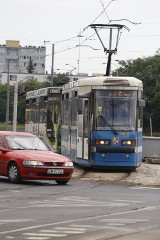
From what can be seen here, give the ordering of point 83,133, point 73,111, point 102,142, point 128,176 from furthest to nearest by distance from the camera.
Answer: point 73,111 < point 83,133 < point 102,142 < point 128,176

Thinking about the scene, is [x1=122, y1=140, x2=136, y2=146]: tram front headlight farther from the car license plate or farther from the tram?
the tram

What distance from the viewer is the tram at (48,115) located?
35.1 meters

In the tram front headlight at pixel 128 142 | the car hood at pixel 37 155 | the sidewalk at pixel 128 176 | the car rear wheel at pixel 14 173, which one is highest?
the tram front headlight at pixel 128 142

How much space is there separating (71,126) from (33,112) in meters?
11.7

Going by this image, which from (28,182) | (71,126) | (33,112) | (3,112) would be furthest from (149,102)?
(28,182)

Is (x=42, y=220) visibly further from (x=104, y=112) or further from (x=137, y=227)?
(x=104, y=112)

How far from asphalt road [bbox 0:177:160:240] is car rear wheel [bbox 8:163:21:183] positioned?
256mm

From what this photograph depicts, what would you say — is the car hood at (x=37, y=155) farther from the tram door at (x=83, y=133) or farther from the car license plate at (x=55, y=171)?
the tram door at (x=83, y=133)

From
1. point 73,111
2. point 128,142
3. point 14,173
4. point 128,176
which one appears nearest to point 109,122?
point 128,142

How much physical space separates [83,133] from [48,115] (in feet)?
30.8

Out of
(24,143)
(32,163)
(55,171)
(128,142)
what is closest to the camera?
(32,163)

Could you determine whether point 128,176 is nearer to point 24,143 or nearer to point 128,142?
point 128,142

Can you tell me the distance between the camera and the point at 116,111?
2655cm

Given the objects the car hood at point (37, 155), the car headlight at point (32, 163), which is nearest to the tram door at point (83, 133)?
the car hood at point (37, 155)
